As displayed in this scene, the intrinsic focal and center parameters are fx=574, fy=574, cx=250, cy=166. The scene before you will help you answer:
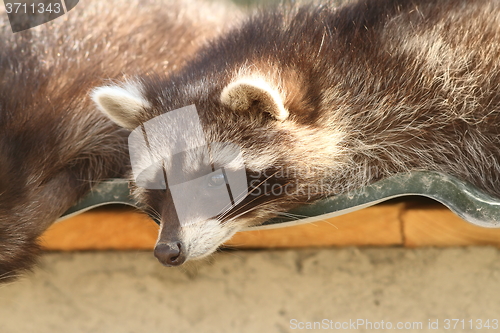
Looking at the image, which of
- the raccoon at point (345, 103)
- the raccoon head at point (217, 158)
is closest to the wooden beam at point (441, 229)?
the raccoon at point (345, 103)

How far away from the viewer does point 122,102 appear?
274 cm

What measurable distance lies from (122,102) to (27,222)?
74 cm

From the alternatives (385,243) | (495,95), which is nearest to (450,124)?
(495,95)

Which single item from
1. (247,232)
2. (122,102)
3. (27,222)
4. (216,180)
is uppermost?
(122,102)

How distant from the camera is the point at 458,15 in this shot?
282 cm

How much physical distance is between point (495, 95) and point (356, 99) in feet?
2.20

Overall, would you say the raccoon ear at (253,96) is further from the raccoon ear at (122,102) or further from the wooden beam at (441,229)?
the wooden beam at (441,229)

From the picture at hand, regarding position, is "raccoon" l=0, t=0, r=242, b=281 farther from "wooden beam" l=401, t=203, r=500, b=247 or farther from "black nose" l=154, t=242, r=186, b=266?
"wooden beam" l=401, t=203, r=500, b=247

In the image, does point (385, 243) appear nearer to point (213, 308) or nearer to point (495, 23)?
point (213, 308)

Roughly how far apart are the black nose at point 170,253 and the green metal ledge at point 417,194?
473 mm

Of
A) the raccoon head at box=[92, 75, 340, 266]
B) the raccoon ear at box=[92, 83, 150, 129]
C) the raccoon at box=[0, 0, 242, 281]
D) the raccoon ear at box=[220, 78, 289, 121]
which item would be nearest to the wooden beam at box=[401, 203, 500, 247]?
the raccoon head at box=[92, 75, 340, 266]

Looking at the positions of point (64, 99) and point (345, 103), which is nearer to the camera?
point (345, 103)

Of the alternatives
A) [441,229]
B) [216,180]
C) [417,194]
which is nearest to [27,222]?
[216,180]

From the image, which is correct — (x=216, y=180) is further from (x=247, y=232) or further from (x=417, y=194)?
(x=417, y=194)
